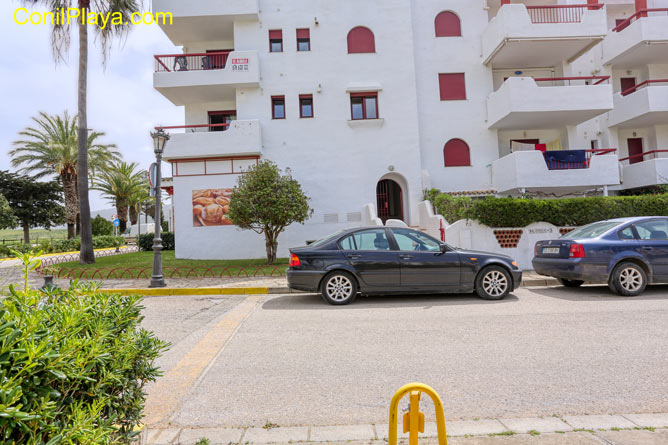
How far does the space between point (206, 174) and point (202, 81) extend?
4326 mm

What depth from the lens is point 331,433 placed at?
9.59ft

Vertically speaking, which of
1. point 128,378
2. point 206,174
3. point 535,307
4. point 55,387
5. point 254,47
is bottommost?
point 535,307

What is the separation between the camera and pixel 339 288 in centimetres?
803

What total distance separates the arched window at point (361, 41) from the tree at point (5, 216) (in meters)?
31.5

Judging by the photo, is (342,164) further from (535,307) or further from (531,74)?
(535,307)

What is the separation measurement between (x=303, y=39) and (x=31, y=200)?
112ft

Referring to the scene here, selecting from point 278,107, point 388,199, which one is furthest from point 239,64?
point 388,199

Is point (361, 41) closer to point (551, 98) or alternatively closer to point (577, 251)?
point (551, 98)

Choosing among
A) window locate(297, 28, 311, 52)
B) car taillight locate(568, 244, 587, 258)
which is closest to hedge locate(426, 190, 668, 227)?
car taillight locate(568, 244, 587, 258)

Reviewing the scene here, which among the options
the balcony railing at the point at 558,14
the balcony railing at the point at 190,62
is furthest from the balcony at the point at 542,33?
the balcony railing at the point at 190,62

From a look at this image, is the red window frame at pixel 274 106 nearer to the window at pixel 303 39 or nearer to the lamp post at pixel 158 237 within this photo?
the window at pixel 303 39

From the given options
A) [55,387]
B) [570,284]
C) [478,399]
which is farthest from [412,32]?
[55,387]

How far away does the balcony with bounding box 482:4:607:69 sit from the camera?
1719 cm

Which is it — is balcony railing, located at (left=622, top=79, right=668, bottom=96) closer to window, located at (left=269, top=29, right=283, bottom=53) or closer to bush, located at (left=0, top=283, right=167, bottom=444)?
window, located at (left=269, top=29, right=283, bottom=53)
